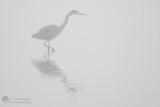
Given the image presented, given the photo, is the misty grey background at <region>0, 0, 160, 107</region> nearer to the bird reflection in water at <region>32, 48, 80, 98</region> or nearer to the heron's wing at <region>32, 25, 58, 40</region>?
the bird reflection in water at <region>32, 48, 80, 98</region>

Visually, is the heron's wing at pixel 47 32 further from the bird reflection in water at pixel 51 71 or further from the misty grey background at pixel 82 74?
the bird reflection in water at pixel 51 71

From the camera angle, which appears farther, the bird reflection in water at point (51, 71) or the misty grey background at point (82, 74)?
the bird reflection in water at point (51, 71)

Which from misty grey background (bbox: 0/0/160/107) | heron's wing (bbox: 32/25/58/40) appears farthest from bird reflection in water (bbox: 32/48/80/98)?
heron's wing (bbox: 32/25/58/40)

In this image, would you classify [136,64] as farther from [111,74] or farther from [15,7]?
[15,7]

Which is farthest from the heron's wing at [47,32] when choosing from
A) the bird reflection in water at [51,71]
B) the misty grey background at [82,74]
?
the bird reflection in water at [51,71]

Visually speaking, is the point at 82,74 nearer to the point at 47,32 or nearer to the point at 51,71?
the point at 51,71

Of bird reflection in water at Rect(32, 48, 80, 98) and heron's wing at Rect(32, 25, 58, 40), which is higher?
heron's wing at Rect(32, 25, 58, 40)

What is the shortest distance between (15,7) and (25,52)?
113 feet

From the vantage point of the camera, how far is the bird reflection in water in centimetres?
1527

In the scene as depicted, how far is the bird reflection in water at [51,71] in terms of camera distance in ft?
50.1

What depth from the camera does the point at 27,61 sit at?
19.2 metres

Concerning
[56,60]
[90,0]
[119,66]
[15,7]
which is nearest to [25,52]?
[56,60]

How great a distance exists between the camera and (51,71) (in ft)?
57.7

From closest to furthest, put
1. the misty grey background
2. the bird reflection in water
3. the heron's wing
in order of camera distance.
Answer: the misty grey background < the bird reflection in water < the heron's wing
